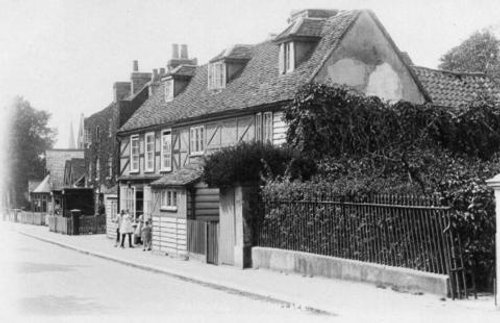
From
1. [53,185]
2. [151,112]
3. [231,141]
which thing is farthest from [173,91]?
[53,185]

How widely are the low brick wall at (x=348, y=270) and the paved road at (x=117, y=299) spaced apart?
8.45ft

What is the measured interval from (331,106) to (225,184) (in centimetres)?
488

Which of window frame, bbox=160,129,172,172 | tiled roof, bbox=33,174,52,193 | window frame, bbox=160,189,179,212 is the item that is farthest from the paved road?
tiled roof, bbox=33,174,52,193

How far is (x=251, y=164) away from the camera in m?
19.0

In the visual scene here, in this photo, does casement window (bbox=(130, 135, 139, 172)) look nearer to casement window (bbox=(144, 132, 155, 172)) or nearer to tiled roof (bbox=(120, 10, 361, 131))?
tiled roof (bbox=(120, 10, 361, 131))

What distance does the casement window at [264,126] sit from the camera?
2453cm

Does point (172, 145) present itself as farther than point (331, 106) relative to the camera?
Yes

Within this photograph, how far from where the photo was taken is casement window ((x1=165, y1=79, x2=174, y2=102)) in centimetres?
3466

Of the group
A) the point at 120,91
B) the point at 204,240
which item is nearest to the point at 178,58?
the point at 120,91

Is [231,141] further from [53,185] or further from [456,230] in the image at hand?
[53,185]

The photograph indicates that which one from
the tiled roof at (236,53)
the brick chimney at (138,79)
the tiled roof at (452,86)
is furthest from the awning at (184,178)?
the brick chimney at (138,79)

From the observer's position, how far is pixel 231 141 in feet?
89.0

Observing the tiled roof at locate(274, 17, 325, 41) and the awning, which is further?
the tiled roof at locate(274, 17, 325, 41)

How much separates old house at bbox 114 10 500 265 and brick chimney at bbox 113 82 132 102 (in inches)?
552
